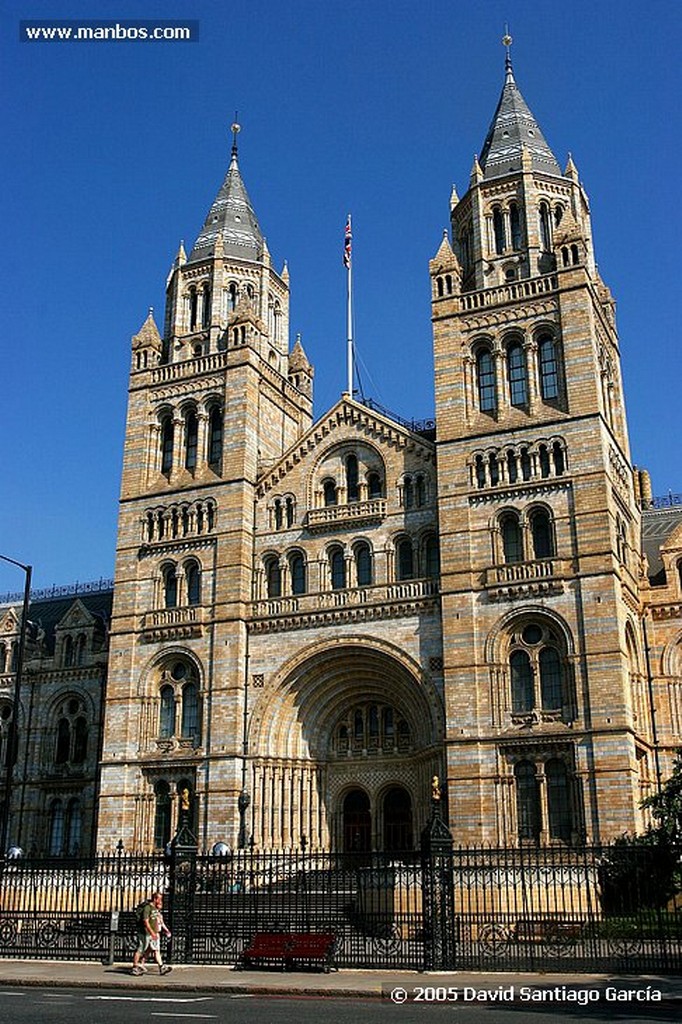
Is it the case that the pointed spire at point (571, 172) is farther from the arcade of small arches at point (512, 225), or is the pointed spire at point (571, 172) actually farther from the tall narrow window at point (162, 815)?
the tall narrow window at point (162, 815)

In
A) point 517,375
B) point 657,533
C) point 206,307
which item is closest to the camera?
point 517,375

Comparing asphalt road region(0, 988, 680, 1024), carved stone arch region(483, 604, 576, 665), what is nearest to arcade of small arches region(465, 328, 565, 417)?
carved stone arch region(483, 604, 576, 665)

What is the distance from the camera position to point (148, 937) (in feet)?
82.2

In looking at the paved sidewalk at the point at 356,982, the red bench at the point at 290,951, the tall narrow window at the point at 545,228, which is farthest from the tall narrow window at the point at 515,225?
the paved sidewalk at the point at 356,982

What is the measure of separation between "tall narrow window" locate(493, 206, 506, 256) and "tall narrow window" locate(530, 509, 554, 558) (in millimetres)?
13054

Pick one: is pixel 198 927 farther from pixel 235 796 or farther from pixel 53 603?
pixel 53 603

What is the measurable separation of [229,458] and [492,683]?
664 inches

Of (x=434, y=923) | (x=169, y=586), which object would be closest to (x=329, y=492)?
(x=169, y=586)

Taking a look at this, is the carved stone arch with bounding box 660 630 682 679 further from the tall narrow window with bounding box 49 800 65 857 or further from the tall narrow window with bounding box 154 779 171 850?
the tall narrow window with bounding box 49 800 65 857

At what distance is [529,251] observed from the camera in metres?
45.6

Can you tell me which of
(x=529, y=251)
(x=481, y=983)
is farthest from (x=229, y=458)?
(x=481, y=983)

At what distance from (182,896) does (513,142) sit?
123 ft

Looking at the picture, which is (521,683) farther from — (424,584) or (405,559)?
(405,559)

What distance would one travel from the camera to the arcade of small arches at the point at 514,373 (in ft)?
141
